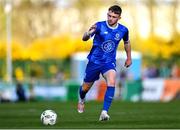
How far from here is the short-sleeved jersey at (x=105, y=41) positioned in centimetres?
1820

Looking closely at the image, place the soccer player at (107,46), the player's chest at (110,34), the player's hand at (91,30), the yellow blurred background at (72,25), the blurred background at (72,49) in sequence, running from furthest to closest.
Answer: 1. the yellow blurred background at (72,25)
2. the blurred background at (72,49)
3. the player's chest at (110,34)
4. the soccer player at (107,46)
5. the player's hand at (91,30)

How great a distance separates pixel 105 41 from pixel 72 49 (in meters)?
49.4

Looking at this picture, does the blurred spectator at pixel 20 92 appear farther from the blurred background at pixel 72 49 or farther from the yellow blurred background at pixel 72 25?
the yellow blurred background at pixel 72 25

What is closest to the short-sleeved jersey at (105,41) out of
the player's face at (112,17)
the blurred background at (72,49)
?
the player's face at (112,17)

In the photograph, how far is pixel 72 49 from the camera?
222 feet

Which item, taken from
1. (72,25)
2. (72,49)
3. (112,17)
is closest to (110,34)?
(112,17)

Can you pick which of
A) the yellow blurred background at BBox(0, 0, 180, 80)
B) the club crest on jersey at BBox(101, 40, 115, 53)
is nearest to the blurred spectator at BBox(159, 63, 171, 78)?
the yellow blurred background at BBox(0, 0, 180, 80)

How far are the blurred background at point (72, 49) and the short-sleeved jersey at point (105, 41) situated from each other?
2206 cm

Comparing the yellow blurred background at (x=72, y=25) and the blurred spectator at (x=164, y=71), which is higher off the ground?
the yellow blurred background at (x=72, y=25)

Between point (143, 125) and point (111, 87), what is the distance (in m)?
1.49

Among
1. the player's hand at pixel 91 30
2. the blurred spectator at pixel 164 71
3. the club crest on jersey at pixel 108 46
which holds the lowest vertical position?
the blurred spectator at pixel 164 71

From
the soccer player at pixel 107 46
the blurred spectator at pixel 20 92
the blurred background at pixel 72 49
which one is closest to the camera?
the soccer player at pixel 107 46

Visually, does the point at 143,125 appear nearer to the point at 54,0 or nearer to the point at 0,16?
the point at 0,16

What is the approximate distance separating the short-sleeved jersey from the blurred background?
72.4 feet
